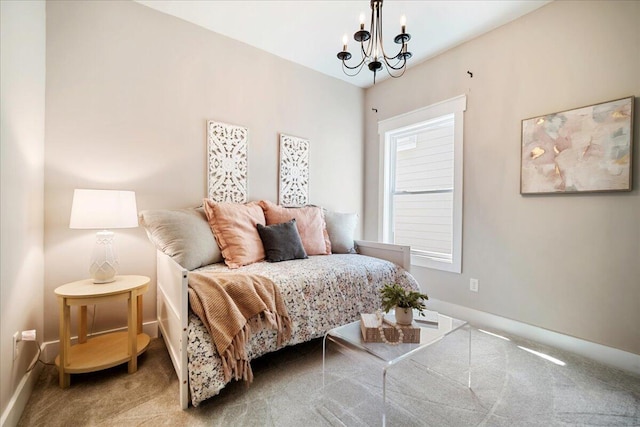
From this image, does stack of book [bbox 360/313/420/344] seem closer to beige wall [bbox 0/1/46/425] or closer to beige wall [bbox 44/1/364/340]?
beige wall [bbox 0/1/46/425]

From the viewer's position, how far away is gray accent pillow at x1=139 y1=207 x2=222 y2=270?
6.58ft

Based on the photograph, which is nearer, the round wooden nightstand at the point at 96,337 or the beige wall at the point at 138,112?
the round wooden nightstand at the point at 96,337

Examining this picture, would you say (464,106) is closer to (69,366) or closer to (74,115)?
(74,115)

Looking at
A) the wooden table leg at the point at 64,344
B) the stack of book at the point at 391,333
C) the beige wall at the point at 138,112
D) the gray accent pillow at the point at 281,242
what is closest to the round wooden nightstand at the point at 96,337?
the wooden table leg at the point at 64,344

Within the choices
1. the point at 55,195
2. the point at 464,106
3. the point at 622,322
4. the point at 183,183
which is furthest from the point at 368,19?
the point at 622,322

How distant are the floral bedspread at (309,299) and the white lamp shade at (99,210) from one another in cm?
61

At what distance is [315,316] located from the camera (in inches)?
76.9

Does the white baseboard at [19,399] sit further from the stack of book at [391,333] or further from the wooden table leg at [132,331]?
the stack of book at [391,333]

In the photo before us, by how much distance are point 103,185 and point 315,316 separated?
1829 mm

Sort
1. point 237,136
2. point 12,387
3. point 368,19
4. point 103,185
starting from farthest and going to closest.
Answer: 1. point 237,136
2. point 368,19
3. point 103,185
4. point 12,387

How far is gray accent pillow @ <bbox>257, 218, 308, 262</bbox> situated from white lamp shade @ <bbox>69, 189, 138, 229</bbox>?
93cm

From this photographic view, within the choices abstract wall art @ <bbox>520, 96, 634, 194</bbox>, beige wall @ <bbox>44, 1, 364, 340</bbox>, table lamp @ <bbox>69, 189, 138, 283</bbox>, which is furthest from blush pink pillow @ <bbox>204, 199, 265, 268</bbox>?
abstract wall art @ <bbox>520, 96, 634, 194</bbox>


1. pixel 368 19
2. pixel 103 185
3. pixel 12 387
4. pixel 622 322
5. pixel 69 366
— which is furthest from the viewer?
pixel 368 19

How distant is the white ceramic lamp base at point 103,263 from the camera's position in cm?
183
